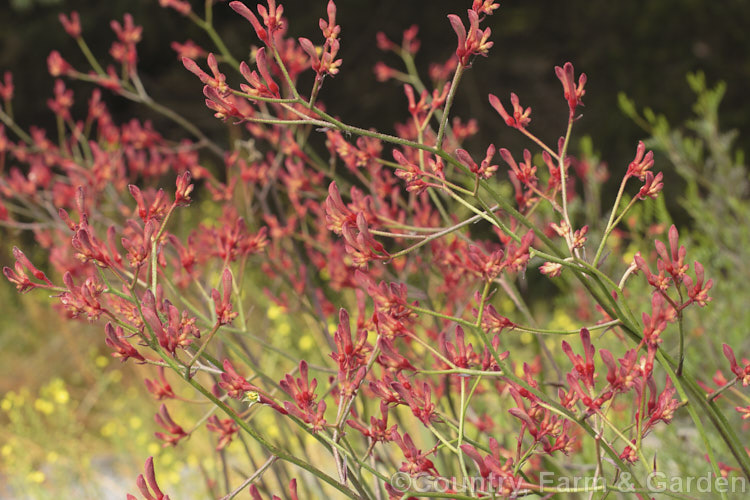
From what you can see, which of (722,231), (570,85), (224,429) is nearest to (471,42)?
(570,85)

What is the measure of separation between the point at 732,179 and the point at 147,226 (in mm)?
2564

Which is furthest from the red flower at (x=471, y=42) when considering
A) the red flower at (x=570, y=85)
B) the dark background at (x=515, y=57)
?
the dark background at (x=515, y=57)

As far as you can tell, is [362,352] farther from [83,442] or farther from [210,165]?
[210,165]

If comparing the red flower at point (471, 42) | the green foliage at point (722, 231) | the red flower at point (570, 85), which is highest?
the green foliage at point (722, 231)

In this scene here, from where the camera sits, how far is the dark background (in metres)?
6.18

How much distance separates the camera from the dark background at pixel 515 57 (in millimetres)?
6176

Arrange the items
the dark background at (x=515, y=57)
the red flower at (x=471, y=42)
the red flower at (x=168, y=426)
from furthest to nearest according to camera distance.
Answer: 1. the dark background at (x=515, y=57)
2. the red flower at (x=168, y=426)
3. the red flower at (x=471, y=42)

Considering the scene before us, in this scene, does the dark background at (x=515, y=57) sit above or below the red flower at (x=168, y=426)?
above

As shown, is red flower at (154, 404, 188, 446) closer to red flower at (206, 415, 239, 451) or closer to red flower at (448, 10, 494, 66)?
red flower at (206, 415, 239, 451)

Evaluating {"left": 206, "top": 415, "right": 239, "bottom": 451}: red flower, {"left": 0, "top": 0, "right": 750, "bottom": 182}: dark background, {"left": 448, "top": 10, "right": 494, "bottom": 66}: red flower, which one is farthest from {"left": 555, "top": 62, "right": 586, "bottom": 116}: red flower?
{"left": 0, "top": 0, "right": 750, "bottom": 182}: dark background

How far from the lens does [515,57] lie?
6.81 meters

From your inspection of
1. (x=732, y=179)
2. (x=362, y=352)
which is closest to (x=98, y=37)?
(x=732, y=179)

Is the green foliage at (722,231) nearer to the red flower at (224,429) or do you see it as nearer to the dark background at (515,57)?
the red flower at (224,429)

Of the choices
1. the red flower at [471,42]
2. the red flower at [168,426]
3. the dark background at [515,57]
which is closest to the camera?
the red flower at [471,42]
